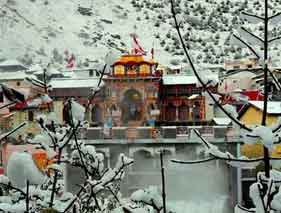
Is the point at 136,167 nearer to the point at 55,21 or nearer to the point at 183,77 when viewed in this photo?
the point at 183,77

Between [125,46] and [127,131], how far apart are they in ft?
50.3

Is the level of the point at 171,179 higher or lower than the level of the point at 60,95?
lower

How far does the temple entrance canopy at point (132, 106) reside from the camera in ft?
45.1

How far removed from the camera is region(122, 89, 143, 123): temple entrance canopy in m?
13.7

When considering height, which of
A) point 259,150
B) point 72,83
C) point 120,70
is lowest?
point 259,150

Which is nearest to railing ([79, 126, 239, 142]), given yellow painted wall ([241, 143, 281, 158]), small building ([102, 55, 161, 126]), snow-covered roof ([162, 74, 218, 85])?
small building ([102, 55, 161, 126])

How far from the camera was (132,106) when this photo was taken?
13.8 m

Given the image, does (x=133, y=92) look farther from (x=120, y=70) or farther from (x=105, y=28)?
(x=105, y=28)

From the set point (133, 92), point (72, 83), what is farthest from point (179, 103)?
point (72, 83)

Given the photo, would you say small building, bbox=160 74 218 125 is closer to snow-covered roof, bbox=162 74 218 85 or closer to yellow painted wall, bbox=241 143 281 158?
snow-covered roof, bbox=162 74 218 85

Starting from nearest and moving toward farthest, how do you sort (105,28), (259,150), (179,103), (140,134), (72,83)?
(259,150), (140,134), (72,83), (179,103), (105,28)

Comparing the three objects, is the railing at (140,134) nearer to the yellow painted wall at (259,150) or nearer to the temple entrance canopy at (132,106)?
the temple entrance canopy at (132,106)

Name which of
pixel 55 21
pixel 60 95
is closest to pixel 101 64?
pixel 60 95

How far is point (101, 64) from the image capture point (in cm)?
185
